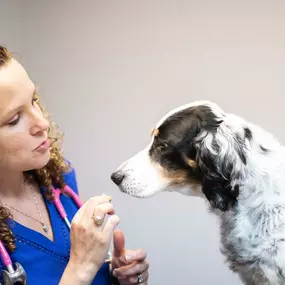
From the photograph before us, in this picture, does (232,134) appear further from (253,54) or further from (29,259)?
(253,54)

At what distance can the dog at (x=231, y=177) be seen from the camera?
94 centimetres

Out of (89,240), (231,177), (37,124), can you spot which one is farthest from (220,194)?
(37,124)

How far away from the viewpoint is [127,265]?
1.10 m

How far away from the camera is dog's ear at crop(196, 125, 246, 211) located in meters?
0.95

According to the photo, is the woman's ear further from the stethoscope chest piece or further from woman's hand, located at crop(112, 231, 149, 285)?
the stethoscope chest piece

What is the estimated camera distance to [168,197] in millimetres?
1737

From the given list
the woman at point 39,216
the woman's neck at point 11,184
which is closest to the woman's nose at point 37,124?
the woman at point 39,216

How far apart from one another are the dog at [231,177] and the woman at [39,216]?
0.51ft

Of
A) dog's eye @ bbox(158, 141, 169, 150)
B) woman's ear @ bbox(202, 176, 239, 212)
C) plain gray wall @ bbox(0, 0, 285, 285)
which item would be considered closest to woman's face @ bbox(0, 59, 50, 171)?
dog's eye @ bbox(158, 141, 169, 150)

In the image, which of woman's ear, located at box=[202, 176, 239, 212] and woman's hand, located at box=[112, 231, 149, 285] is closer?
woman's ear, located at box=[202, 176, 239, 212]

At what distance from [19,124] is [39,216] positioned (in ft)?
0.91

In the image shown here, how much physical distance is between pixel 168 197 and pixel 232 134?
82 centimetres

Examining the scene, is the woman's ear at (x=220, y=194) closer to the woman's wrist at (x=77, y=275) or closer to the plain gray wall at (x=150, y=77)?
the woman's wrist at (x=77, y=275)

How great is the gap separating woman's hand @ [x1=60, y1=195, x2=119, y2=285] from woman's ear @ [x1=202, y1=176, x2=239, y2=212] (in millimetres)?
222
